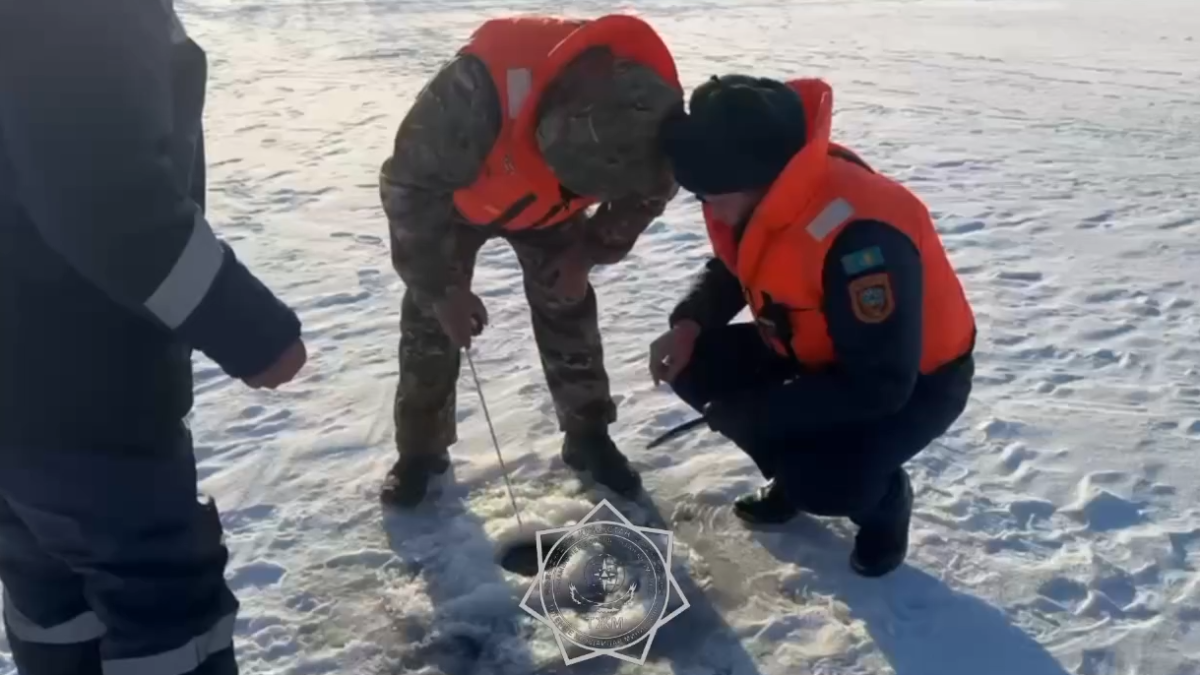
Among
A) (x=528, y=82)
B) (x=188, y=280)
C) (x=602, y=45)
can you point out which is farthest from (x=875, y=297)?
(x=188, y=280)

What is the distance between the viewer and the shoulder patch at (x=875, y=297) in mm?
2225

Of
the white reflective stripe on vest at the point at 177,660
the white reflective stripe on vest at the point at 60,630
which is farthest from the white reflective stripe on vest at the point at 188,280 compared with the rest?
the white reflective stripe on vest at the point at 60,630

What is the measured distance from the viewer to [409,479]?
3.05 m

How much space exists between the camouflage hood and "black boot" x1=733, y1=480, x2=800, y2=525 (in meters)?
1.05

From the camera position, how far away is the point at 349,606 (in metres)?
2.64

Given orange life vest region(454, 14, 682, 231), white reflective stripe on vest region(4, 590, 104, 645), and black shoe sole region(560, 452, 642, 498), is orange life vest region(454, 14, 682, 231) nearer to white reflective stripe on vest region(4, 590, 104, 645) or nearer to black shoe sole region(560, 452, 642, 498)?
black shoe sole region(560, 452, 642, 498)

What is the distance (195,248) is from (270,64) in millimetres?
8294

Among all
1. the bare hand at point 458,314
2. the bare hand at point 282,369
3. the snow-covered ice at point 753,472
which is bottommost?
the snow-covered ice at point 753,472

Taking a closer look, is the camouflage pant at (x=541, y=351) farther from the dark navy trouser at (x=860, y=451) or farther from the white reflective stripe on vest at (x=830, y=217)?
the white reflective stripe on vest at (x=830, y=217)

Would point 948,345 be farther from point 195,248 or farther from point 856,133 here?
point 856,133

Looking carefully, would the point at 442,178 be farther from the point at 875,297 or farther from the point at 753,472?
the point at 753,472

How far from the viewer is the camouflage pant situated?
9.48 ft

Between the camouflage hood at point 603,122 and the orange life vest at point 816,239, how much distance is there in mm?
280

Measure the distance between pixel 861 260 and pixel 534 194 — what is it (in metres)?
0.80
